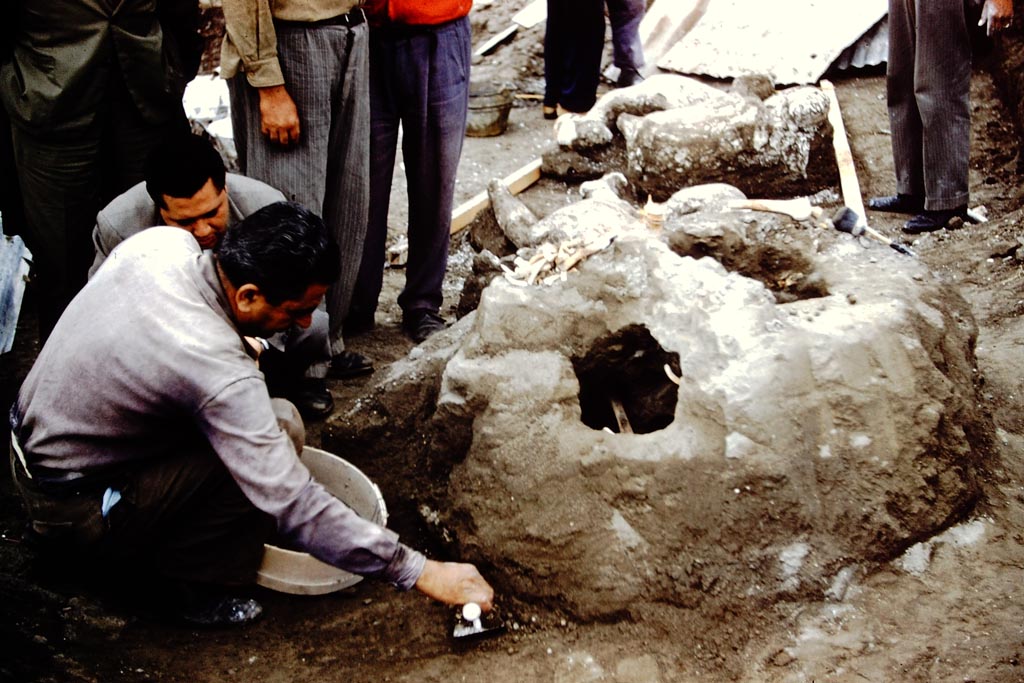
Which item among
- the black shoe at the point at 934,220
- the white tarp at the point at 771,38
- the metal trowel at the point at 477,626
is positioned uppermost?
the white tarp at the point at 771,38

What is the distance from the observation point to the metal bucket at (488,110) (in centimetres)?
591

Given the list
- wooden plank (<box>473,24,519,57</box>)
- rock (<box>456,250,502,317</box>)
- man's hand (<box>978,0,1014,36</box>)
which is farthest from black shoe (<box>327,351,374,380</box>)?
wooden plank (<box>473,24,519,57</box>)

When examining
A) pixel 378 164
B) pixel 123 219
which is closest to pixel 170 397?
pixel 123 219

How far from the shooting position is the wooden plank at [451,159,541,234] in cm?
462

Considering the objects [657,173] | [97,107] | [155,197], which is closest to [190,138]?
[155,197]

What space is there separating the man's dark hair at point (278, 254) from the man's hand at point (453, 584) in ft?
2.27

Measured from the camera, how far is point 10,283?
150 inches

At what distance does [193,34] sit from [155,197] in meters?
0.88

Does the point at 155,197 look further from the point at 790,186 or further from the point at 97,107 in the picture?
the point at 790,186

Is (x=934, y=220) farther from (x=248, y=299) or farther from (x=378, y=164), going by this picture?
(x=248, y=299)

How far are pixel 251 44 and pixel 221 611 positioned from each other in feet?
5.75

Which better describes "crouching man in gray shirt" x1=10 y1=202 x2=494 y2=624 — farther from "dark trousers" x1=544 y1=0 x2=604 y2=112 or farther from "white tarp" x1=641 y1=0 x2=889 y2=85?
"white tarp" x1=641 y1=0 x2=889 y2=85

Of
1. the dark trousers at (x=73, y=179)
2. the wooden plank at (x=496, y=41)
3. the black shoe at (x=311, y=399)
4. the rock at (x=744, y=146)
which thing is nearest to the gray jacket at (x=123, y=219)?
the dark trousers at (x=73, y=179)

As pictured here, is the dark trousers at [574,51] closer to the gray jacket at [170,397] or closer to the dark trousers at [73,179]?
the dark trousers at [73,179]
